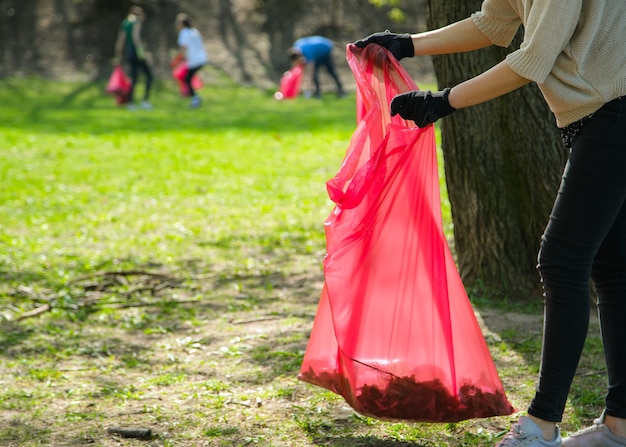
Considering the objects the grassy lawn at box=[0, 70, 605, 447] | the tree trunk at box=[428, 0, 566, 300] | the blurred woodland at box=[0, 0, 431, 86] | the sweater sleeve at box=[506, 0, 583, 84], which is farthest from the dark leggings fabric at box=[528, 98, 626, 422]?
the blurred woodland at box=[0, 0, 431, 86]

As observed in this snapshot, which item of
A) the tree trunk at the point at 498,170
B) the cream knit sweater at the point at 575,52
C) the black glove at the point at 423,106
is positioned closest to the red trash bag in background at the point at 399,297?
the black glove at the point at 423,106

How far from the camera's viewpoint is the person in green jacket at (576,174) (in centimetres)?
235

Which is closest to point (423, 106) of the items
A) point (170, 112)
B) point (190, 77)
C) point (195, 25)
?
point (170, 112)

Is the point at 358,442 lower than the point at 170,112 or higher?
lower

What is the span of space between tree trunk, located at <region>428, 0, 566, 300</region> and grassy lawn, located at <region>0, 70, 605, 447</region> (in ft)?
0.86

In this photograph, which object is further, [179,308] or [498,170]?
[179,308]

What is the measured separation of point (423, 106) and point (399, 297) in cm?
62

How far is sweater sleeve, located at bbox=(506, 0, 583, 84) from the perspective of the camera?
7.54ft

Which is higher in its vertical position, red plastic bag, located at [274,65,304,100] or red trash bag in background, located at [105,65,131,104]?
red plastic bag, located at [274,65,304,100]

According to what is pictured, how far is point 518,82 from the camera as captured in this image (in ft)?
7.95

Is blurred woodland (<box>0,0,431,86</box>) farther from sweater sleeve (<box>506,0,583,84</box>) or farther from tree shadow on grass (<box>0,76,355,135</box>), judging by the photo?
sweater sleeve (<box>506,0,583,84</box>)

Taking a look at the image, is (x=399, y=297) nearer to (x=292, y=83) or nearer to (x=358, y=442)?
(x=358, y=442)

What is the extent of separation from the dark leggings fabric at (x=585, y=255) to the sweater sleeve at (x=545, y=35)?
21cm

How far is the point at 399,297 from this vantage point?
9.38 ft
